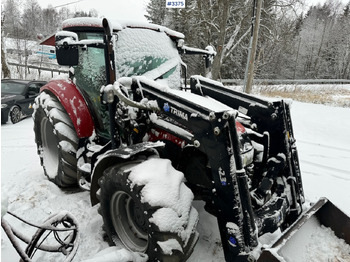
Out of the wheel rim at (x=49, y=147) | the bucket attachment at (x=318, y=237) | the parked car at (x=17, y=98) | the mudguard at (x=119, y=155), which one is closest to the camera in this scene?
the bucket attachment at (x=318, y=237)

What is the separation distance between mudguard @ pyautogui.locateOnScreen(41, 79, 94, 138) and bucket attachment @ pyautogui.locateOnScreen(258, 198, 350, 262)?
2658 mm

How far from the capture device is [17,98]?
8961mm

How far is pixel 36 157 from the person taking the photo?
5.56 meters

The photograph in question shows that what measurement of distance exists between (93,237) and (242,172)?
192cm

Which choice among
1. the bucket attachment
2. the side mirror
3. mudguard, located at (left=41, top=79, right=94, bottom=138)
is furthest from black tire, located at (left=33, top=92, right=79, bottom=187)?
the bucket attachment

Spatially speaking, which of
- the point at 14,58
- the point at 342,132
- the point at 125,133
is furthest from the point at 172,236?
the point at 14,58

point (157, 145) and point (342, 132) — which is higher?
point (157, 145)

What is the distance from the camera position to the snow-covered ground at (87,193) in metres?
2.87

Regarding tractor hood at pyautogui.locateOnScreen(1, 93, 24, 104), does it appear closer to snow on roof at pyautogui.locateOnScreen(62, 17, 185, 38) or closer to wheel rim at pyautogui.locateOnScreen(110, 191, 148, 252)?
snow on roof at pyautogui.locateOnScreen(62, 17, 185, 38)

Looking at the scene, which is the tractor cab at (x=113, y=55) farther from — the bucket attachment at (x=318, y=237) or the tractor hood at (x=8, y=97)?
the tractor hood at (x=8, y=97)

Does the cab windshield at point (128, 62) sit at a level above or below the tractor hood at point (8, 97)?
above

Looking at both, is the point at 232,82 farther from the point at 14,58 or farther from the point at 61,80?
the point at 14,58

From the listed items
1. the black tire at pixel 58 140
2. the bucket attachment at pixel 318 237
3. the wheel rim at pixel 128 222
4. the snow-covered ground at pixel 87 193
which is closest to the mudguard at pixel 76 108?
the black tire at pixel 58 140

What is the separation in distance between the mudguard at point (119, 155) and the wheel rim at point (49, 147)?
171 centimetres
